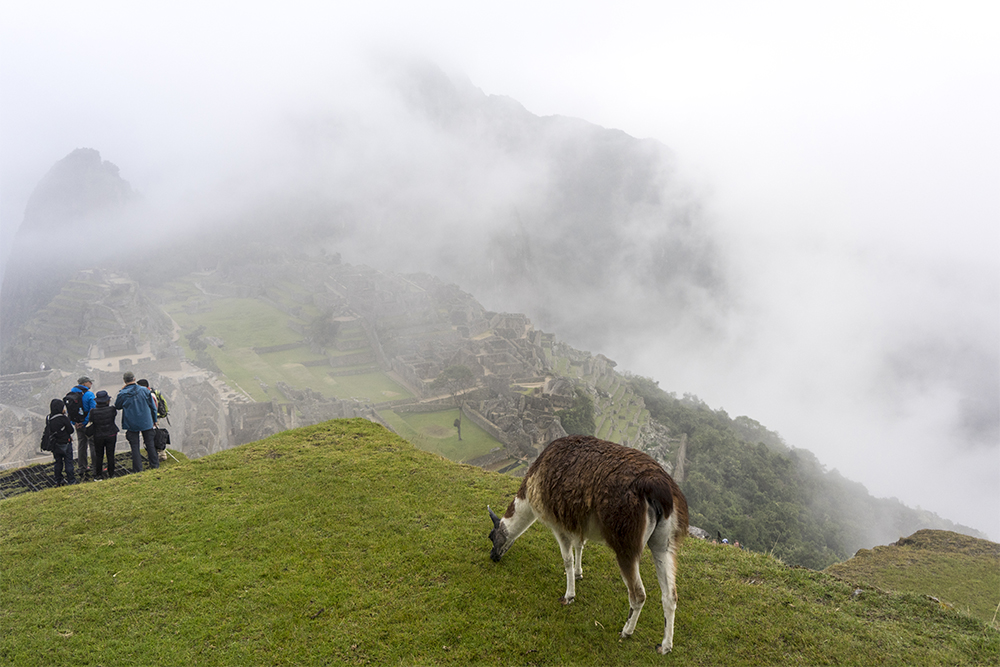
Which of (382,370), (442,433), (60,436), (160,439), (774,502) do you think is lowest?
(774,502)

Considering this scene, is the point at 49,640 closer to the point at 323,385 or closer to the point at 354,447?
the point at 354,447

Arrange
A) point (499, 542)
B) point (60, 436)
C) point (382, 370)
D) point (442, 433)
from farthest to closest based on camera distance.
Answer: point (382, 370)
point (442, 433)
point (60, 436)
point (499, 542)

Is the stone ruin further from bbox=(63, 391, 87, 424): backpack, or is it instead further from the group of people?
bbox=(63, 391, 87, 424): backpack

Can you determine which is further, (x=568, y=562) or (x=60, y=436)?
(x=60, y=436)

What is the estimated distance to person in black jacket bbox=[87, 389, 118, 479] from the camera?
8.59 metres

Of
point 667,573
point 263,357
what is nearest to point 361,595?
point 667,573

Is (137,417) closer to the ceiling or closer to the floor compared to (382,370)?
closer to the ceiling

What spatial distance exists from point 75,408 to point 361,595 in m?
7.35

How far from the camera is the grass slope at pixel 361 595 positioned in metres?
4.77

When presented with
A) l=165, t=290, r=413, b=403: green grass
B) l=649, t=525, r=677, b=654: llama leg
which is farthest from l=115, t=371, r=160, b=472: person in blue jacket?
l=165, t=290, r=413, b=403: green grass

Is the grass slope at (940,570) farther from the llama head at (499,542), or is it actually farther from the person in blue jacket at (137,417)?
the person in blue jacket at (137,417)

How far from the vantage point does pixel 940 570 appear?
8961 millimetres

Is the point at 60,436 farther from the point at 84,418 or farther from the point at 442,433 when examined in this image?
the point at 442,433

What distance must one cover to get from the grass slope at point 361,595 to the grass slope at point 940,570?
2.86 metres
